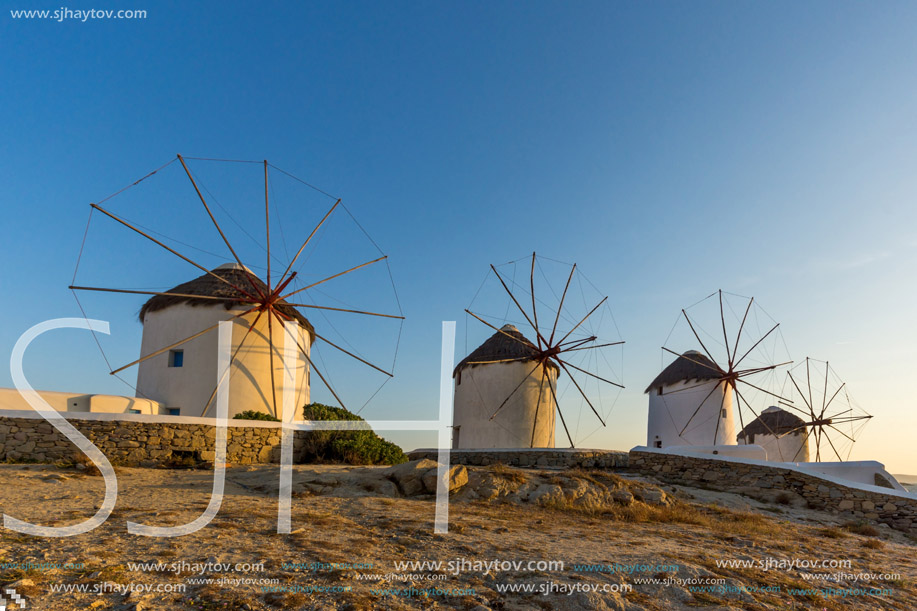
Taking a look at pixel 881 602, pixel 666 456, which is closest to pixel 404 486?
pixel 881 602

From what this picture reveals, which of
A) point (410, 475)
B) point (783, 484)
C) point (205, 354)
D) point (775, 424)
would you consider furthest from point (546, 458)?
point (775, 424)

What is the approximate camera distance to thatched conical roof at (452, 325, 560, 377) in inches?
911

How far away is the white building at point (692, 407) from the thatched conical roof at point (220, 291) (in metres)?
16.9

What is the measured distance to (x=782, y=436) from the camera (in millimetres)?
29125

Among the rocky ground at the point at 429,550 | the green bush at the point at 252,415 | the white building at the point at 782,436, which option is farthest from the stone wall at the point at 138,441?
the white building at the point at 782,436

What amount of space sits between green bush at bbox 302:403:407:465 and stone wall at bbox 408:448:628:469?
7.24ft

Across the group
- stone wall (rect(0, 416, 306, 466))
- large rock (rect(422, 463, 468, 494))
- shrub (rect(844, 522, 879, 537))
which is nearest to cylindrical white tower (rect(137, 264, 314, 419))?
stone wall (rect(0, 416, 306, 466))

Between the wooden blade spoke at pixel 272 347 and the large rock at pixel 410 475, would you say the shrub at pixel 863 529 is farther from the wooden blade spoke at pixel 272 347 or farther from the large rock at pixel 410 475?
the wooden blade spoke at pixel 272 347

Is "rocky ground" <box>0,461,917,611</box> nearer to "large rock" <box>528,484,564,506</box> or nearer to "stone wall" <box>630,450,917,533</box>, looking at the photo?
"large rock" <box>528,484,564,506</box>

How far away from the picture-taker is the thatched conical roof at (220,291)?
1695cm

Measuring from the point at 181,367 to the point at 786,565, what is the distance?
15.4 m

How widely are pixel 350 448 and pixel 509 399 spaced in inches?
376

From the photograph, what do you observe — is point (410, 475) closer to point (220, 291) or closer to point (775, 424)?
point (220, 291)

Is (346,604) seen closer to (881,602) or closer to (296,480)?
(881,602)
